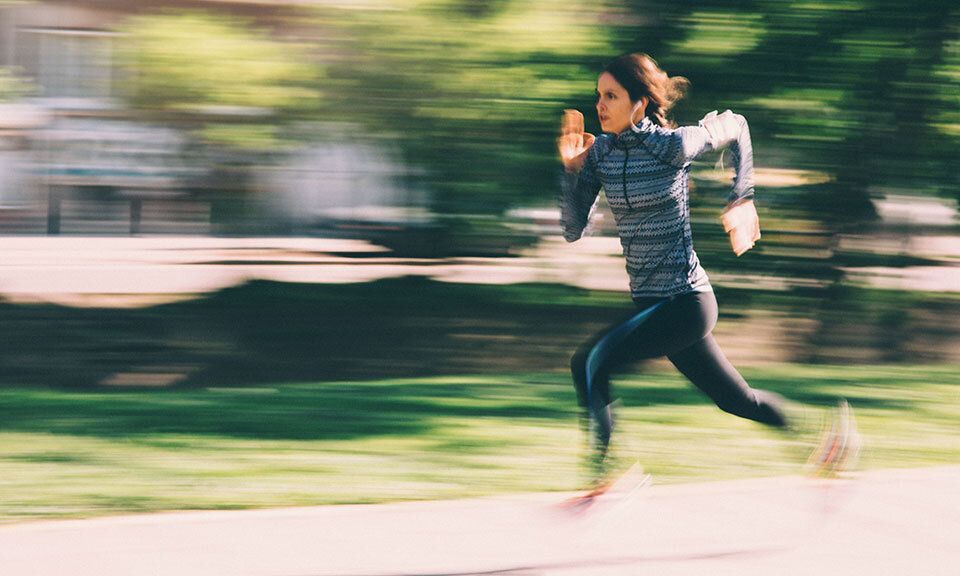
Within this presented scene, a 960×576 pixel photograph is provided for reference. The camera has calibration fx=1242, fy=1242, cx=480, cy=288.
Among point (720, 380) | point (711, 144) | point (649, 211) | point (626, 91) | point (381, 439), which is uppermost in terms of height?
point (626, 91)

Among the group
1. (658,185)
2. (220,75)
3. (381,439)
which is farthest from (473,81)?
(658,185)

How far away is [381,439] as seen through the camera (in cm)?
645

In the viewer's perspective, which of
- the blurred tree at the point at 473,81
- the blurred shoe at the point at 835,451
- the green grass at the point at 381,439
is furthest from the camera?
the blurred tree at the point at 473,81

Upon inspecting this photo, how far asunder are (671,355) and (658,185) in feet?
2.02

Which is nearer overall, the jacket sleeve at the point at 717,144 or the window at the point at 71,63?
the jacket sleeve at the point at 717,144

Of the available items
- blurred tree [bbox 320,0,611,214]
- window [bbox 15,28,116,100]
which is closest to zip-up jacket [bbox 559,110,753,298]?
blurred tree [bbox 320,0,611,214]

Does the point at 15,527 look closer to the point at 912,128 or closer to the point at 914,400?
the point at 914,400

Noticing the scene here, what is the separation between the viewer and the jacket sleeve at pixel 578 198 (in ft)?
14.2

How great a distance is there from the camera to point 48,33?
9.86 m

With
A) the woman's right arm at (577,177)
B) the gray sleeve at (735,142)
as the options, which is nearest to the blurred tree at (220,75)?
the woman's right arm at (577,177)

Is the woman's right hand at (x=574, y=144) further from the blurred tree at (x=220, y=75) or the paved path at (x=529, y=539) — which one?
the blurred tree at (x=220, y=75)

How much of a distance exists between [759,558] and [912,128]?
5.84 meters

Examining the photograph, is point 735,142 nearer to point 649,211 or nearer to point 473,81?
point 649,211

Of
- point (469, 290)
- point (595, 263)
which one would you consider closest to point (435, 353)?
point (469, 290)
